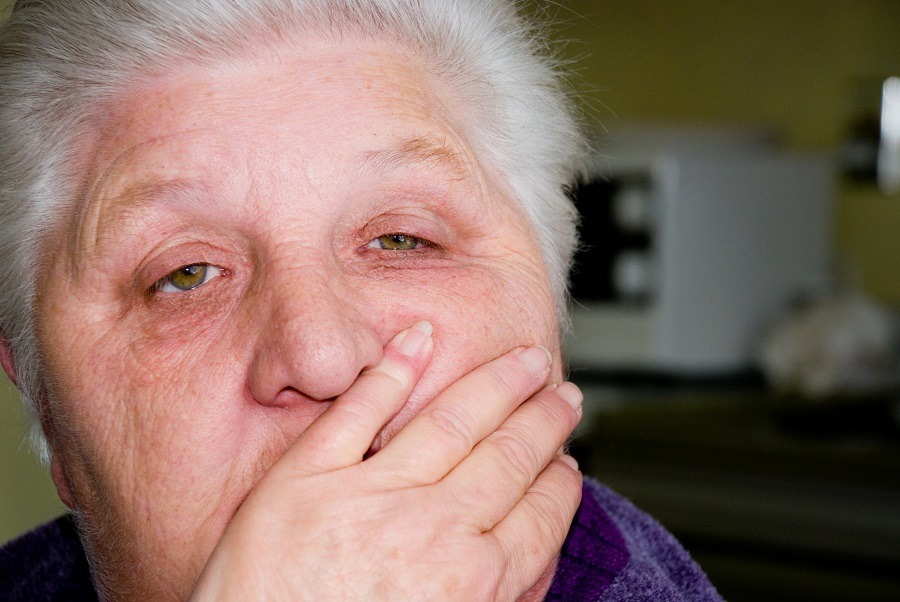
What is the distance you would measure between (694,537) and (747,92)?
2.29 metres

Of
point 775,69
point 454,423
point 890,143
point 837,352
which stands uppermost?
point 775,69

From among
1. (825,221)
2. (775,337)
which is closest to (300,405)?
(775,337)

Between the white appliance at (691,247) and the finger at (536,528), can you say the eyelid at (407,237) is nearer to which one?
the finger at (536,528)

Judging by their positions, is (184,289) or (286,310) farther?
(184,289)

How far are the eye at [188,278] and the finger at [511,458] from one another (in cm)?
33

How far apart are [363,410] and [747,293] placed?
3.20m

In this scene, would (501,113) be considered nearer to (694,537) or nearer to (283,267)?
(283,267)

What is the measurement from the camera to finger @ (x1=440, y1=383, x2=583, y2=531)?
0.82 metres

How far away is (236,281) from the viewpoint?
95cm

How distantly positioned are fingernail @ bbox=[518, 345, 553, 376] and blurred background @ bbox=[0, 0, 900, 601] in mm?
1386

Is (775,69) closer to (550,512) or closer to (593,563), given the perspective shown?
(593,563)

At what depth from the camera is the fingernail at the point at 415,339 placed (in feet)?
2.91

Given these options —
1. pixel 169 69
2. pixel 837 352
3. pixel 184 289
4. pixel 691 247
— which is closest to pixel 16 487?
pixel 184 289

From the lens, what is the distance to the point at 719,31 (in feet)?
14.8
